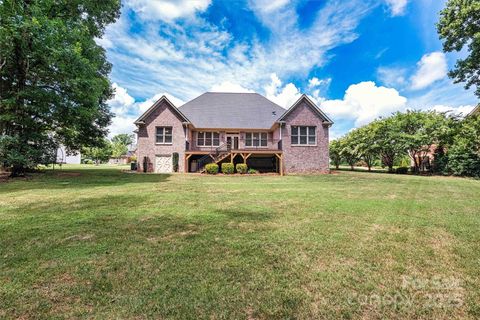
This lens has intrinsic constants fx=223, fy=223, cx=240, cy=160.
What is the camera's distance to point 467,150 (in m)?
19.7

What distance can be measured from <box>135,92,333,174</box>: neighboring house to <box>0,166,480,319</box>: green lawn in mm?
15084

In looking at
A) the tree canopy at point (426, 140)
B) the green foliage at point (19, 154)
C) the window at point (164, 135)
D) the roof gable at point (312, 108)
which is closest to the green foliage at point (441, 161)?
the tree canopy at point (426, 140)

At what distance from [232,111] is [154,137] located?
8883 millimetres

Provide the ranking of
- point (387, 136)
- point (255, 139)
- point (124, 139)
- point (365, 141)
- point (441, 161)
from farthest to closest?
point (124, 139), point (365, 141), point (387, 136), point (255, 139), point (441, 161)

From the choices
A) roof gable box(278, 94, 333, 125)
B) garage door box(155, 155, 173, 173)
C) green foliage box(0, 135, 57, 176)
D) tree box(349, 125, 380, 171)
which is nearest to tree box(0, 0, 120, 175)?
green foliage box(0, 135, 57, 176)

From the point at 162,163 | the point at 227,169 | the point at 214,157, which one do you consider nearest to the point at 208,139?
the point at 214,157

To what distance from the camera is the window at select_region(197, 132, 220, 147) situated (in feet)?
77.6

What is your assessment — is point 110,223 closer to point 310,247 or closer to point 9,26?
point 310,247

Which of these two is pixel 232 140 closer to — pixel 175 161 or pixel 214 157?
pixel 214 157

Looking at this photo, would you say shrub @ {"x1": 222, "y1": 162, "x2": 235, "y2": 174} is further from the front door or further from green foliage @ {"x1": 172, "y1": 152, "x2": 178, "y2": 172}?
green foliage @ {"x1": 172, "y1": 152, "x2": 178, "y2": 172}

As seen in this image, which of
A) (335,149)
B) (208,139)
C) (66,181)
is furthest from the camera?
(335,149)

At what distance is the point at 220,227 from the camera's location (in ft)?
16.1

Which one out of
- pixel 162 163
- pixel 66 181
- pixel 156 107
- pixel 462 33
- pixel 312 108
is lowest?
pixel 66 181

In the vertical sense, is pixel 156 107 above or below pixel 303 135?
above
